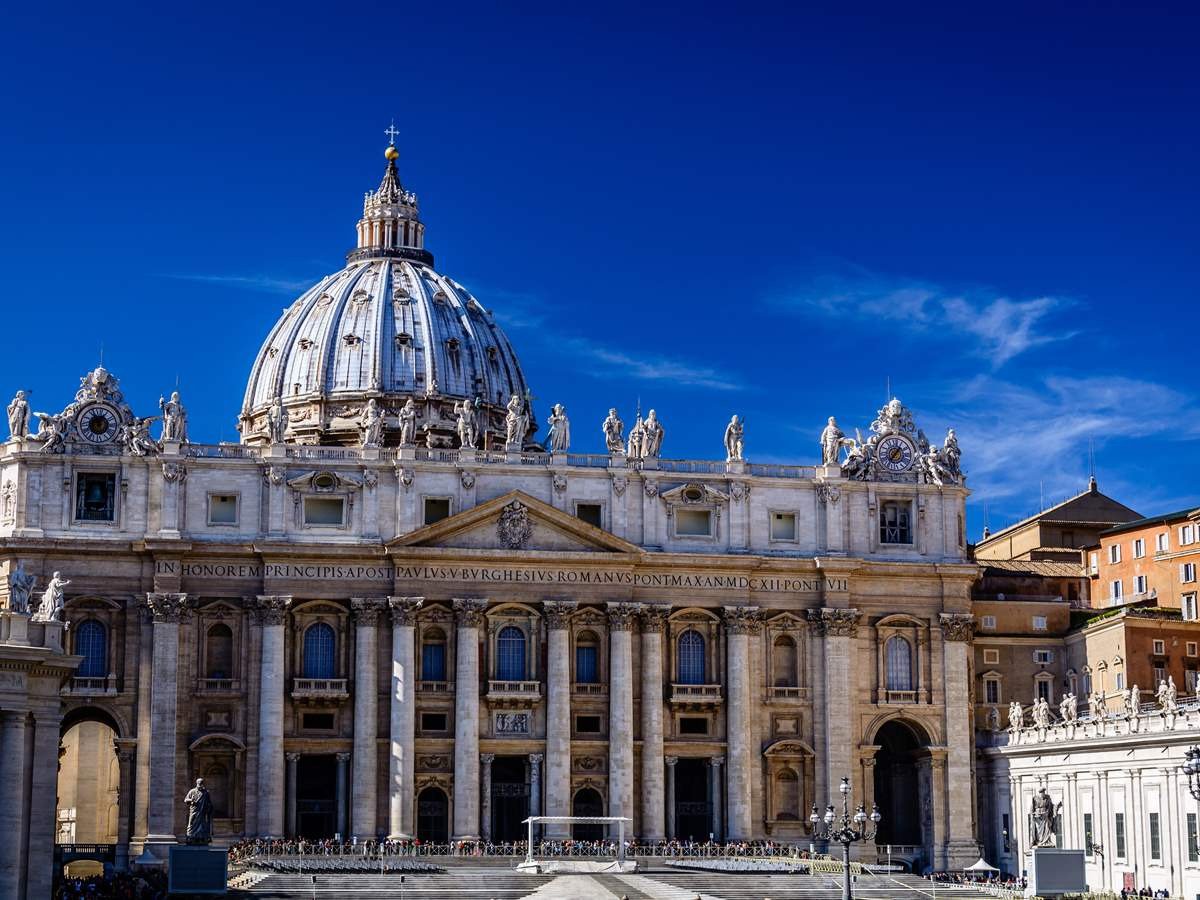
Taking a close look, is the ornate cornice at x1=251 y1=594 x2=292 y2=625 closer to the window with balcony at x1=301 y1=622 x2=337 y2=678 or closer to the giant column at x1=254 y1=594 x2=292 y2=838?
the giant column at x1=254 y1=594 x2=292 y2=838

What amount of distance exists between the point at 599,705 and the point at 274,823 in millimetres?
15167

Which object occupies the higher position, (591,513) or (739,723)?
(591,513)

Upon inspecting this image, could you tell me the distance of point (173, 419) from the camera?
94.8m

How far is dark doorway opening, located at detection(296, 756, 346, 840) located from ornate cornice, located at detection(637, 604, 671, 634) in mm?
14922

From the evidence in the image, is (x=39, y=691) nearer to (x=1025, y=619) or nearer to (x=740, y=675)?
(x=740, y=675)

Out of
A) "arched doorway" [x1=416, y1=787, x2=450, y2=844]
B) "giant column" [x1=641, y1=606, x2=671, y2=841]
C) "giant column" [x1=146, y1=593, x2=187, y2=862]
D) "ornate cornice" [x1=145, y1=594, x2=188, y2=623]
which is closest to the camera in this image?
"giant column" [x1=146, y1=593, x2=187, y2=862]

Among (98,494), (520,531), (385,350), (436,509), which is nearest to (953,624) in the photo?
(520,531)

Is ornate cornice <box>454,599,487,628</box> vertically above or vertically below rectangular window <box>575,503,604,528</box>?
below

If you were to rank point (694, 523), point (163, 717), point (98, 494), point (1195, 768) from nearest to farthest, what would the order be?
point (1195, 768) → point (163, 717) → point (98, 494) → point (694, 523)

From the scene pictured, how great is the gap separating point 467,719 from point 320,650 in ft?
23.5

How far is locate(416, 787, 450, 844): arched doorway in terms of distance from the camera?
94.2 m

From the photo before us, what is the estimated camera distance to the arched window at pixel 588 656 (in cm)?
9681

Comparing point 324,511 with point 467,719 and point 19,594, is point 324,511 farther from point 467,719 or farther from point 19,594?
point 19,594

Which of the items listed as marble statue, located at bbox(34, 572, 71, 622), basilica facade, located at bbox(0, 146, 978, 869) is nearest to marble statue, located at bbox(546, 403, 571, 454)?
basilica facade, located at bbox(0, 146, 978, 869)
